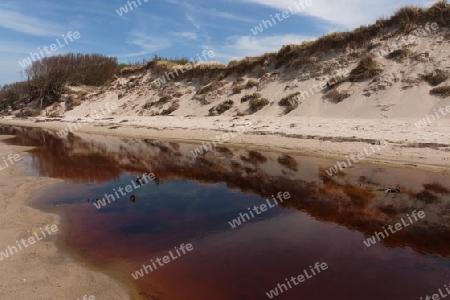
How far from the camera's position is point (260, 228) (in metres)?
6.36

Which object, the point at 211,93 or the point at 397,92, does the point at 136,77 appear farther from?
the point at 397,92

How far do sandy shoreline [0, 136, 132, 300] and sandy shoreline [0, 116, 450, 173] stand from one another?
8993mm

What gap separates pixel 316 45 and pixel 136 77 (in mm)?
20512

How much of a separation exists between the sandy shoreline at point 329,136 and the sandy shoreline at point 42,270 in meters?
8.99

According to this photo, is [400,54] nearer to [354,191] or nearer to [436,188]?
[436,188]

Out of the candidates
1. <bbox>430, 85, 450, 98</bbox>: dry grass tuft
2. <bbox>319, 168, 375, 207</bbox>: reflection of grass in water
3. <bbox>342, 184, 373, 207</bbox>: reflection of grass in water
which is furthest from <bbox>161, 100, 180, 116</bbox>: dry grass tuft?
<bbox>342, 184, 373, 207</bbox>: reflection of grass in water

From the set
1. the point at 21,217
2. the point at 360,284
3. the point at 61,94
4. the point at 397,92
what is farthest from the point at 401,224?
the point at 61,94

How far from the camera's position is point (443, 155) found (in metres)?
9.87

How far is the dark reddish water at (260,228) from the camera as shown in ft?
14.6

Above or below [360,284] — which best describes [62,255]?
above

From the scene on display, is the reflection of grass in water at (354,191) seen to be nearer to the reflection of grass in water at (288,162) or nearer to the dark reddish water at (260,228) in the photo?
the dark reddish water at (260,228)

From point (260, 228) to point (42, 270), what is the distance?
3.68 meters

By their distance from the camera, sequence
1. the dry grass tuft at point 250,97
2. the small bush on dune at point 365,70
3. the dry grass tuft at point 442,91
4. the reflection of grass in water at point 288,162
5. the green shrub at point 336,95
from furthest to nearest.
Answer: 1. the dry grass tuft at point 250,97
2. the small bush on dune at point 365,70
3. the green shrub at point 336,95
4. the dry grass tuft at point 442,91
5. the reflection of grass in water at point 288,162

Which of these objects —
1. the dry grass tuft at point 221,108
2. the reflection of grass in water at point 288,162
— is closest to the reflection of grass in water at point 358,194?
the reflection of grass in water at point 288,162
